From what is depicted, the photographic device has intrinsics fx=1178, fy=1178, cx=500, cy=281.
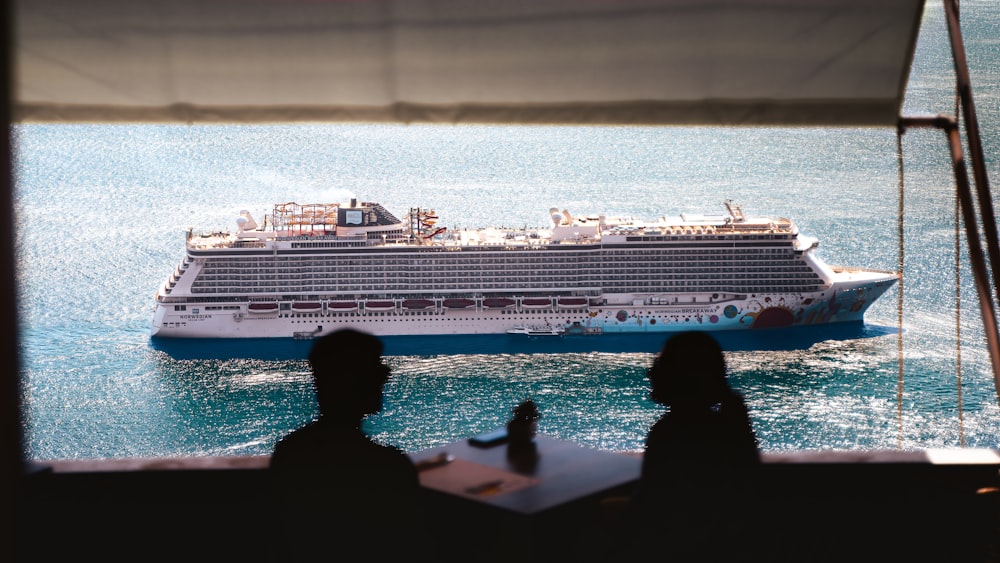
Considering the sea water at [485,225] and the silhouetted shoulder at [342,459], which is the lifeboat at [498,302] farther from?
the silhouetted shoulder at [342,459]

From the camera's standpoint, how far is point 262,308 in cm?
1399

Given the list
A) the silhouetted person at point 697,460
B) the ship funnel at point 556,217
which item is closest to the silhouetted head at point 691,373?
the silhouetted person at point 697,460

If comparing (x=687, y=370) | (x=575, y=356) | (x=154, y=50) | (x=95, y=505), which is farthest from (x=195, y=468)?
(x=575, y=356)

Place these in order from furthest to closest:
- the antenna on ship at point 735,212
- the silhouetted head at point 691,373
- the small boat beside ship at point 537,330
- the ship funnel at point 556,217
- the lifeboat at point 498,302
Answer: the antenna on ship at point 735,212 → the ship funnel at point 556,217 → the lifeboat at point 498,302 → the small boat beside ship at point 537,330 → the silhouetted head at point 691,373

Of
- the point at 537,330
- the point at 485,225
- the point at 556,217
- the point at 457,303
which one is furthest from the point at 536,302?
the point at 485,225

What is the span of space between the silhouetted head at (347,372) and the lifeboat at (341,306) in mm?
12977

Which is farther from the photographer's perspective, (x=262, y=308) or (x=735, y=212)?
(x=735, y=212)

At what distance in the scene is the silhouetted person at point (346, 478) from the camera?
113 cm

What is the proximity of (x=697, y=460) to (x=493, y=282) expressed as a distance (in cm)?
1289

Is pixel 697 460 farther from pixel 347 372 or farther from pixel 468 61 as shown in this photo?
pixel 468 61

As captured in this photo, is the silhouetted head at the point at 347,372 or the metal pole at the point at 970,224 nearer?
the silhouetted head at the point at 347,372

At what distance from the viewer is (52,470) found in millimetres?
1400

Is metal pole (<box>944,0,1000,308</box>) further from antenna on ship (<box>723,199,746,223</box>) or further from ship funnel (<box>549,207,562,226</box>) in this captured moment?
antenna on ship (<box>723,199,746,223</box>)


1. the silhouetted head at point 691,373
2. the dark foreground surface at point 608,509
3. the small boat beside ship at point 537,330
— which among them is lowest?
the small boat beside ship at point 537,330
